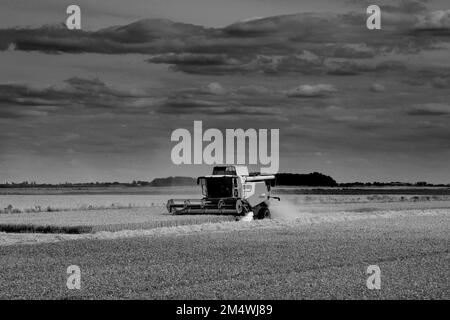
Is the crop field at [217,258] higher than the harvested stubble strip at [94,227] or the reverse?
the reverse

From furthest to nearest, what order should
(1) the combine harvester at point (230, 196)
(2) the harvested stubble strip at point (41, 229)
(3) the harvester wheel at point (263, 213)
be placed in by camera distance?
(3) the harvester wheel at point (263, 213)
(1) the combine harvester at point (230, 196)
(2) the harvested stubble strip at point (41, 229)

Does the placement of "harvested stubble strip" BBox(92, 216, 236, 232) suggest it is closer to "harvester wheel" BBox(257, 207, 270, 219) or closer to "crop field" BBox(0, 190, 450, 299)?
"crop field" BBox(0, 190, 450, 299)

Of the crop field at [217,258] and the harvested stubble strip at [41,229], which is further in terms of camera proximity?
the harvested stubble strip at [41,229]

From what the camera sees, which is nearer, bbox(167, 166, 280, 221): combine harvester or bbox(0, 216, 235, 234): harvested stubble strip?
bbox(0, 216, 235, 234): harvested stubble strip

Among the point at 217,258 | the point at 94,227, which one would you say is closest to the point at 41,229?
the point at 94,227

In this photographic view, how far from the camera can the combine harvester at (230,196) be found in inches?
1597

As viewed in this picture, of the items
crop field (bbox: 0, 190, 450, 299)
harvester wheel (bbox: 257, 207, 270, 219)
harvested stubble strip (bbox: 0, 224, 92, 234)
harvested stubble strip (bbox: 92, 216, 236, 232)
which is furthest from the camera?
harvester wheel (bbox: 257, 207, 270, 219)

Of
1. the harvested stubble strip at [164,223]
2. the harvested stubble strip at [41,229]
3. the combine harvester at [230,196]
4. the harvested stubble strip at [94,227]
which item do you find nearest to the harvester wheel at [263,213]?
the combine harvester at [230,196]

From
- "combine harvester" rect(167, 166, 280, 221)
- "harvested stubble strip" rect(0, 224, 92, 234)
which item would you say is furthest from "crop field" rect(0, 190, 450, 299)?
"combine harvester" rect(167, 166, 280, 221)

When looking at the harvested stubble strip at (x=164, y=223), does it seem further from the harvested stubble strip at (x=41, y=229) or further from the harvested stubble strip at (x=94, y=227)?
the harvested stubble strip at (x=41, y=229)

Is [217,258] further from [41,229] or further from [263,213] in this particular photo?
[263,213]

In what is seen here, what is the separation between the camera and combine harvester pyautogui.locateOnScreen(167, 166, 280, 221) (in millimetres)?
40562
